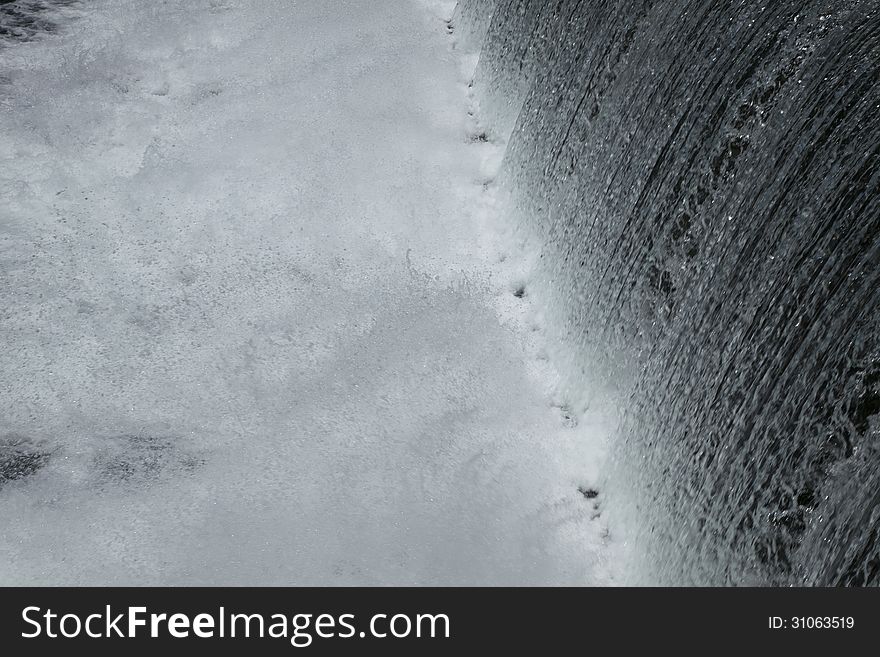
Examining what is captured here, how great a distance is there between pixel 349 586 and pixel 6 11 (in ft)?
15.6

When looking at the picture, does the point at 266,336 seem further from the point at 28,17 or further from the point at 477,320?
the point at 28,17

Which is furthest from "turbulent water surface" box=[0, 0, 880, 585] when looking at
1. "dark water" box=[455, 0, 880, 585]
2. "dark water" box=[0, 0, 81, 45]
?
"dark water" box=[0, 0, 81, 45]

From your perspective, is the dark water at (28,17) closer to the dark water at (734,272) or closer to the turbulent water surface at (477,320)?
the turbulent water surface at (477,320)

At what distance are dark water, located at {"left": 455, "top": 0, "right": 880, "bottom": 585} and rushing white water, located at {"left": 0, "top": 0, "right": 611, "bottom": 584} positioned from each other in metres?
0.38

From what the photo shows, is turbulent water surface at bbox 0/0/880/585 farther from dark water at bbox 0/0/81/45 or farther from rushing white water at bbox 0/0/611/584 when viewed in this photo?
dark water at bbox 0/0/81/45

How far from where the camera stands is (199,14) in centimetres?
630

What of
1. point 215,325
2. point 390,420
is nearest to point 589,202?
point 390,420

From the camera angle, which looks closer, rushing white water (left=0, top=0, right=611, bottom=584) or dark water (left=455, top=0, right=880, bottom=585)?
dark water (left=455, top=0, right=880, bottom=585)

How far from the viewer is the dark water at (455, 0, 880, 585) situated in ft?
7.66

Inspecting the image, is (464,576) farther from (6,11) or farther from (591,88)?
(6,11)

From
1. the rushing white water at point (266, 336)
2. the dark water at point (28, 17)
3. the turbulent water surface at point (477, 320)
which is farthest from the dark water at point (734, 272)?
the dark water at point (28, 17)

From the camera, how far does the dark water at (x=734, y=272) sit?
2336 millimetres

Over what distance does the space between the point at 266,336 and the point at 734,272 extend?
1.80 m

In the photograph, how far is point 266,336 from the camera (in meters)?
3.91
